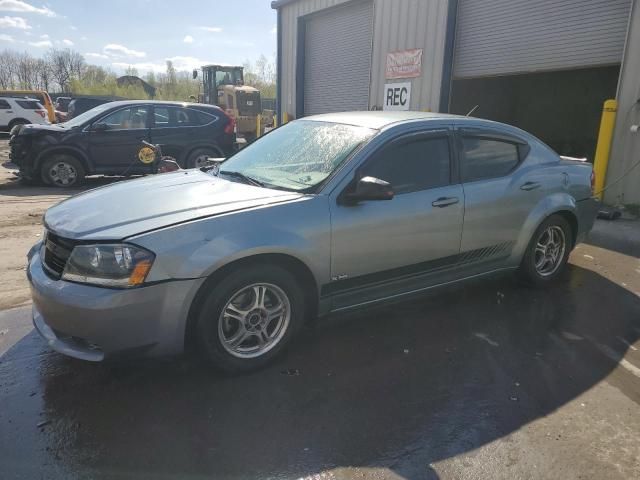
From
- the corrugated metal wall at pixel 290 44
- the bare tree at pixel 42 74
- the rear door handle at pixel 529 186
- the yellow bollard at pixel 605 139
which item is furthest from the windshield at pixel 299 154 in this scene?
the bare tree at pixel 42 74

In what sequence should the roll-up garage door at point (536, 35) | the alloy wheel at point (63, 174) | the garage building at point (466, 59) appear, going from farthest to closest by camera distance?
the alloy wheel at point (63, 174), the garage building at point (466, 59), the roll-up garage door at point (536, 35)

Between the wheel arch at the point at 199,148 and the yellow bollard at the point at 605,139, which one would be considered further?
the wheel arch at the point at 199,148

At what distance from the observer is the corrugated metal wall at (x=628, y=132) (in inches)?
305

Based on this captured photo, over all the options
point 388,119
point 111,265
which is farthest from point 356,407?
point 388,119

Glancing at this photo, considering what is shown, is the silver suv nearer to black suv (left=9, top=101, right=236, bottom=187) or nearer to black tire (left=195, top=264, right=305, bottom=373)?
black tire (left=195, top=264, right=305, bottom=373)

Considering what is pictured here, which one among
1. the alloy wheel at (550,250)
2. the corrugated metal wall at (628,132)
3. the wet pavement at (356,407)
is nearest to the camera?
the wet pavement at (356,407)

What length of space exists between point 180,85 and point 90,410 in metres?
59.2

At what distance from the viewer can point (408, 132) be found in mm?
3742

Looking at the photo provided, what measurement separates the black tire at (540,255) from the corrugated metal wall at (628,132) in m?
4.09

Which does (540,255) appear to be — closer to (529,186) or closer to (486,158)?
(529,186)

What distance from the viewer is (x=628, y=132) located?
798 cm

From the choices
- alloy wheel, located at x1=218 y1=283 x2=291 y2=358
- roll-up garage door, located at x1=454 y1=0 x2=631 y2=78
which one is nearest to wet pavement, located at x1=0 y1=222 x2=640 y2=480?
alloy wheel, located at x1=218 y1=283 x2=291 y2=358

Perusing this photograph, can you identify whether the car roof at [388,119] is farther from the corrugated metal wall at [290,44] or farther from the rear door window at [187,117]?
the corrugated metal wall at [290,44]

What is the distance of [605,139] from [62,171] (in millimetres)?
9889
